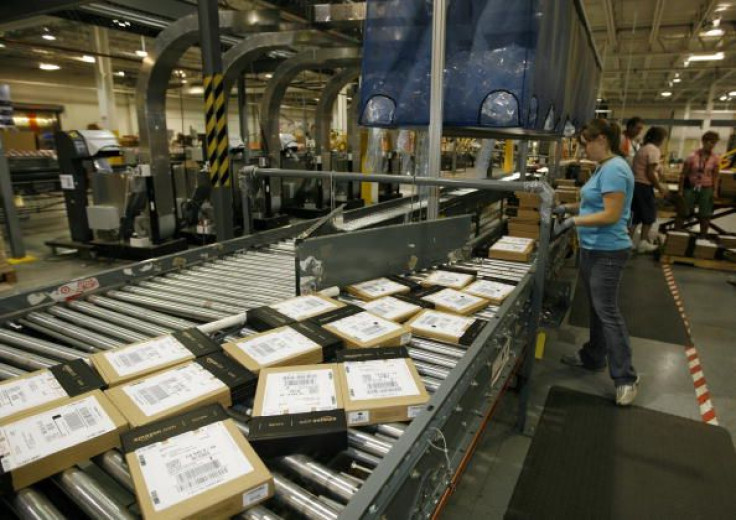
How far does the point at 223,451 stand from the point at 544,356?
2.96 metres

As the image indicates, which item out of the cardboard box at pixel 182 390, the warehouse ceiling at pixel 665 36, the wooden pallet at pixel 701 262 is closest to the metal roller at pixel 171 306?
the cardboard box at pixel 182 390

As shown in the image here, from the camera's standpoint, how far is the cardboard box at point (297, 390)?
108cm

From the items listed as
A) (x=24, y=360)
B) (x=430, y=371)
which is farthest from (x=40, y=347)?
(x=430, y=371)

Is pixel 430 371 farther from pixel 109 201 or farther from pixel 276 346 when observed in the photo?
pixel 109 201

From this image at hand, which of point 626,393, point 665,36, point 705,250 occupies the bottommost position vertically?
point 626,393

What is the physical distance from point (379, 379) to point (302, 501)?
403 mm

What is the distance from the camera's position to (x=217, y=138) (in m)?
4.74

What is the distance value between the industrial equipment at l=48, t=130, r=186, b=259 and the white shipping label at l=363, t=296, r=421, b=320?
442 cm

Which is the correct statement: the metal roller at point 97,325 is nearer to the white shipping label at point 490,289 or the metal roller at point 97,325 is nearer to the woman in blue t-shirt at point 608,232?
the white shipping label at point 490,289

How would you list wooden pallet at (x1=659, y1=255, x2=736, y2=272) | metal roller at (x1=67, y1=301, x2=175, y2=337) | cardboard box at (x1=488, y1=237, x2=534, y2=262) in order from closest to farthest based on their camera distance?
metal roller at (x1=67, y1=301, x2=175, y2=337), cardboard box at (x1=488, y1=237, x2=534, y2=262), wooden pallet at (x1=659, y1=255, x2=736, y2=272)

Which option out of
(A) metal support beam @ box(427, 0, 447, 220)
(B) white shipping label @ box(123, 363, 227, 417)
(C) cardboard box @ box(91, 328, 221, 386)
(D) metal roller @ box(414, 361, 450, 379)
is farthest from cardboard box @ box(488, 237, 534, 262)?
(B) white shipping label @ box(123, 363, 227, 417)

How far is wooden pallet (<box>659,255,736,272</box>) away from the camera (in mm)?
5609

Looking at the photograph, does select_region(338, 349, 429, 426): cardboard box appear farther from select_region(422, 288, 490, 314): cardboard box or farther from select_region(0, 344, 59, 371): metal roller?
select_region(0, 344, 59, 371): metal roller

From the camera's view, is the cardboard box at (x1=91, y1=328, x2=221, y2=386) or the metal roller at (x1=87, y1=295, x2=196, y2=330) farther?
the metal roller at (x1=87, y1=295, x2=196, y2=330)
